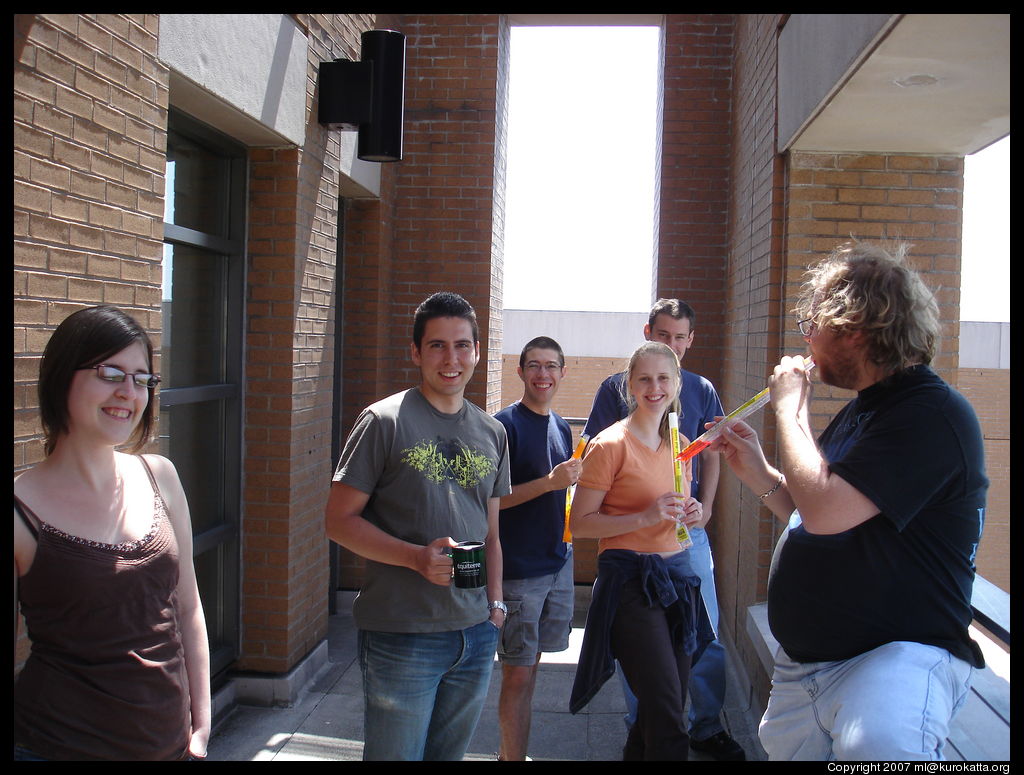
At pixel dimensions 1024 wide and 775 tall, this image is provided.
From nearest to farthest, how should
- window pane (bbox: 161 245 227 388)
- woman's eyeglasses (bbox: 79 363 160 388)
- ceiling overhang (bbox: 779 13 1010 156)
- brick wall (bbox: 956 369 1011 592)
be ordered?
woman's eyeglasses (bbox: 79 363 160 388)
ceiling overhang (bbox: 779 13 1010 156)
window pane (bbox: 161 245 227 388)
brick wall (bbox: 956 369 1011 592)

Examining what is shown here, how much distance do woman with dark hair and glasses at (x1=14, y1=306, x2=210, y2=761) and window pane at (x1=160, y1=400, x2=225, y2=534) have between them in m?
1.89

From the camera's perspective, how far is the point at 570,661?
5.53 metres

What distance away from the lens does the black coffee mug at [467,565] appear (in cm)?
236

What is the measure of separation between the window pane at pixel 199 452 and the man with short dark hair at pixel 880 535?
2840mm

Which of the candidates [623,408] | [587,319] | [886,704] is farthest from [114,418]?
[587,319]

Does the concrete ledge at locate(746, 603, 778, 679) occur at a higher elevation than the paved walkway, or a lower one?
higher

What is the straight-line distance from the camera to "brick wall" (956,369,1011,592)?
11273 mm

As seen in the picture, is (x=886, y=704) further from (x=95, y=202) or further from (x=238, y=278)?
(x=238, y=278)

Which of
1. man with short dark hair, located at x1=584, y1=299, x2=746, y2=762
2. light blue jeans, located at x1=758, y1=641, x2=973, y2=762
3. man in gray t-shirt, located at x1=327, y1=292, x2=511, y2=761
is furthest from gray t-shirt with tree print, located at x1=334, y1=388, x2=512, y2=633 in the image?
man with short dark hair, located at x1=584, y1=299, x2=746, y2=762

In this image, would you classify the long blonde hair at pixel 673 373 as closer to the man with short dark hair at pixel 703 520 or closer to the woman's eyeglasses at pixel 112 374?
the man with short dark hair at pixel 703 520

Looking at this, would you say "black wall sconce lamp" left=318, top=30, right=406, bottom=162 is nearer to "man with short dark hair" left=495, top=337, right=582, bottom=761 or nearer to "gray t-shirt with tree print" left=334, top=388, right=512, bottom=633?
"man with short dark hair" left=495, top=337, right=582, bottom=761

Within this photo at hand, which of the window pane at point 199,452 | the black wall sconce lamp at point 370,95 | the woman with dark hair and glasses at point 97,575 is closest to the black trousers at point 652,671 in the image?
the woman with dark hair and glasses at point 97,575

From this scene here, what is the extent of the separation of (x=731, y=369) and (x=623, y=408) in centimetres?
230

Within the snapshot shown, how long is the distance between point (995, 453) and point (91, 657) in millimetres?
13825
